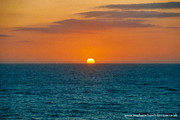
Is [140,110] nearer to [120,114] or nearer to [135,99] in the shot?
[120,114]

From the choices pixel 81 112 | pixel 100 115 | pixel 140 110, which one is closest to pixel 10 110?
pixel 81 112

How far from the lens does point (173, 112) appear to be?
4431 cm

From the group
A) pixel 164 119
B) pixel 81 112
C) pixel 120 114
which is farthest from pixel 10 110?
pixel 164 119

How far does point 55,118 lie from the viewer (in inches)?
1590

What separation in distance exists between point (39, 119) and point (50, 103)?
11.8 meters

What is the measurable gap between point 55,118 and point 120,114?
10.7m

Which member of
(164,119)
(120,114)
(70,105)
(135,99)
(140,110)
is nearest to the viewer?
(164,119)

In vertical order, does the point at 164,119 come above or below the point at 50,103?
below

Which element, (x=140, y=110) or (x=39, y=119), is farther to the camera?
(x=140, y=110)

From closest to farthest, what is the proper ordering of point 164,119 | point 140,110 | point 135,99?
point 164,119, point 140,110, point 135,99

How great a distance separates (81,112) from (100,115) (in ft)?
12.2

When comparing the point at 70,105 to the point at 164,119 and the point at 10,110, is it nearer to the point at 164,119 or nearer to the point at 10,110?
the point at 10,110

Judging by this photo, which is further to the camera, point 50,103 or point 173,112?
point 50,103

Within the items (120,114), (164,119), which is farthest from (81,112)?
(164,119)
